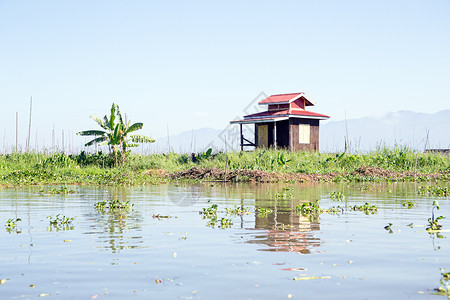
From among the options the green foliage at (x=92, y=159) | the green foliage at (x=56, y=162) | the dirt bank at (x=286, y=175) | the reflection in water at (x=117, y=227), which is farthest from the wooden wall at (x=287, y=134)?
the reflection in water at (x=117, y=227)

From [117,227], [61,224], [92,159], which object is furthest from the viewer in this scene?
[92,159]

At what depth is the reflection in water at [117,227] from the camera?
8.76 meters

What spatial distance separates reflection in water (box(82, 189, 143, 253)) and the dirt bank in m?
13.6

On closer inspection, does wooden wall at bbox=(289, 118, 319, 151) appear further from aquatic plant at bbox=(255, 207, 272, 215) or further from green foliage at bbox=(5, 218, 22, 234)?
green foliage at bbox=(5, 218, 22, 234)

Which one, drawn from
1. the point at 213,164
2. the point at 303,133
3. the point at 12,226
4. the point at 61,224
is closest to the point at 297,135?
the point at 303,133

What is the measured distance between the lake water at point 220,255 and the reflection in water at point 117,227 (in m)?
0.02

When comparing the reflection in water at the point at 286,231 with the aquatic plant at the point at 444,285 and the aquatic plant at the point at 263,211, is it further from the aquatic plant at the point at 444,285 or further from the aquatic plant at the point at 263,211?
the aquatic plant at the point at 444,285

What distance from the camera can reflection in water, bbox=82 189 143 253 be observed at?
8.76 meters

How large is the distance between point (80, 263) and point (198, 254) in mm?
1724

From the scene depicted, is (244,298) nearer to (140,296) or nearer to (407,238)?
(140,296)

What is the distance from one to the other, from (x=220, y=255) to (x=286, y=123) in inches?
1235

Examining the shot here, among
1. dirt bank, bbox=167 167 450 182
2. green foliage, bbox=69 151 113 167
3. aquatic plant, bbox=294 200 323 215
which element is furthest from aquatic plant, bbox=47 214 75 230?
green foliage, bbox=69 151 113 167

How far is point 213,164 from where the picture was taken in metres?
33.7

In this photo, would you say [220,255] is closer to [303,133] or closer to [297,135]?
[297,135]
